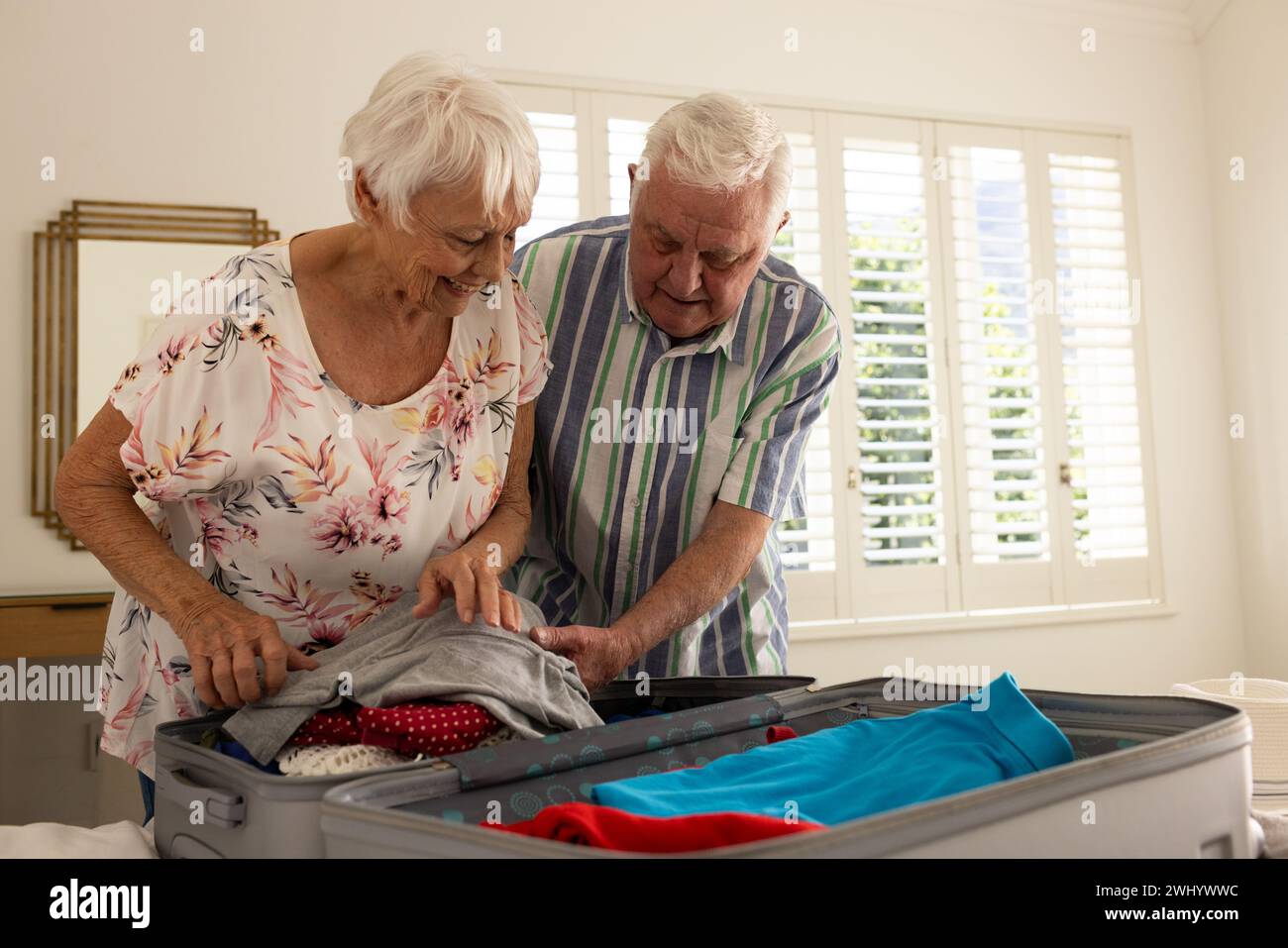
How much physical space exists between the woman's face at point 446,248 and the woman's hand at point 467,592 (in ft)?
0.92

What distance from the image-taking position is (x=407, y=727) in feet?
2.91

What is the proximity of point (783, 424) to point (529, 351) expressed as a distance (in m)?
0.43

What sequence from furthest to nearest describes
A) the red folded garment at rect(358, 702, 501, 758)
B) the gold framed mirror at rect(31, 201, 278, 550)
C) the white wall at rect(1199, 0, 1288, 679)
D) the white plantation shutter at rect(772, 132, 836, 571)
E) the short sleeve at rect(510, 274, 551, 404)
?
the white wall at rect(1199, 0, 1288, 679) < the white plantation shutter at rect(772, 132, 836, 571) < the gold framed mirror at rect(31, 201, 278, 550) < the short sleeve at rect(510, 274, 551, 404) < the red folded garment at rect(358, 702, 501, 758)

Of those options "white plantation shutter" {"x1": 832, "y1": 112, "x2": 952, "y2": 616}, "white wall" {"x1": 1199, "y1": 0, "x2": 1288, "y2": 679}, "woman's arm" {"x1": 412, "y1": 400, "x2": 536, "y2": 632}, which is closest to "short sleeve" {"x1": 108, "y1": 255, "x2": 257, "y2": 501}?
"woman's arm" {"x1": 412, "y1": 400, "x2": 536, "y2": 632}

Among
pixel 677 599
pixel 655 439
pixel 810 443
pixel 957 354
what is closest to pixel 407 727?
pixel 677 599

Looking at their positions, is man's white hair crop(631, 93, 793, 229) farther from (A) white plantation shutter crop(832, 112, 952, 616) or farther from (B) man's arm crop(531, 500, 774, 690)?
(A) white plantation shutter crop(832, 112, 952, 616)

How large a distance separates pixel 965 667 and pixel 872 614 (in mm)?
429

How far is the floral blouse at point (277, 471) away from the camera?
106 centimetres

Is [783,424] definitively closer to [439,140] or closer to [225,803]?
[439,140]

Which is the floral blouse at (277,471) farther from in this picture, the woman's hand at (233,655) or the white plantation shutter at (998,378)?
the white plantation shutter at (998,378)

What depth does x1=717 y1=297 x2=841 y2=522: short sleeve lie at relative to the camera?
1.51m

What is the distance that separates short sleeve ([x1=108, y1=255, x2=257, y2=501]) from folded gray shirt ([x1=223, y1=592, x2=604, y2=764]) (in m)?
0.21
